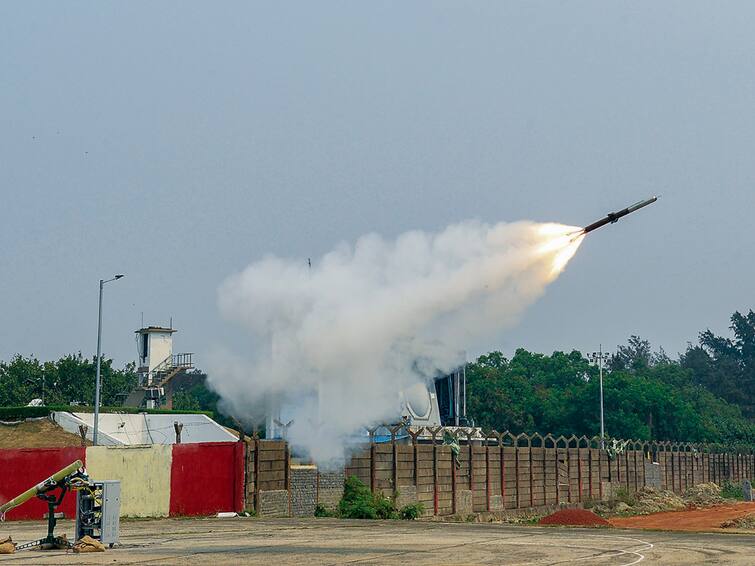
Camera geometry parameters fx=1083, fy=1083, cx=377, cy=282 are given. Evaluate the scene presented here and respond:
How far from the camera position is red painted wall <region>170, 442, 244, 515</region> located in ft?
140

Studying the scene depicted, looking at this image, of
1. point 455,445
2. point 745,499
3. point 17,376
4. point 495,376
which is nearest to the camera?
point 455,445

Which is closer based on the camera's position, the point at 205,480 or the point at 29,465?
the point at 29,465

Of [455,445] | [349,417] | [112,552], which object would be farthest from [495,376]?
[112,552]

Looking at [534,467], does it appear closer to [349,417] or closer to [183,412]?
[349,417]

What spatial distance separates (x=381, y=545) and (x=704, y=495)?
60891 millimetres

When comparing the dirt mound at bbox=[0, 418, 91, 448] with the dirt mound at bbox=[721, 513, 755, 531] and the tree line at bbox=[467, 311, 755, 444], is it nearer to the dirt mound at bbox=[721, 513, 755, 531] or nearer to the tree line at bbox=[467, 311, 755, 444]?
the dirt mound at bbox=[721, 513, 755, 531]

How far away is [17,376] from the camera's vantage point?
9538 cm

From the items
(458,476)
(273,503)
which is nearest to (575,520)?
(458,476)

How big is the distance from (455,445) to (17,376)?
55.2 meters

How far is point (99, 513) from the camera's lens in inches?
1133

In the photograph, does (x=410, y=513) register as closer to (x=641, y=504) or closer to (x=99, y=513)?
(x=99, y=513)

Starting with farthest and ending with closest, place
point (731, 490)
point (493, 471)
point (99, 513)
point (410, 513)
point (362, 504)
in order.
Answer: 1. point (731, 490)
2. point (493, 471)
3. point (410, 513)
4. point (362, 504)
5. point (99, 513)

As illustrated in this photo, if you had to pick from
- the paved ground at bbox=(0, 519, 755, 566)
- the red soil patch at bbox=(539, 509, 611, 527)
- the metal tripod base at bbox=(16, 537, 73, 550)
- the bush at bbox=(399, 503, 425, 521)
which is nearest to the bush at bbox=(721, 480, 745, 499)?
the red soil patch at bbox=(539, 509, 611, 527)

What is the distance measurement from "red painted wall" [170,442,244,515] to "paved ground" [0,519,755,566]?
2152 millimetres
